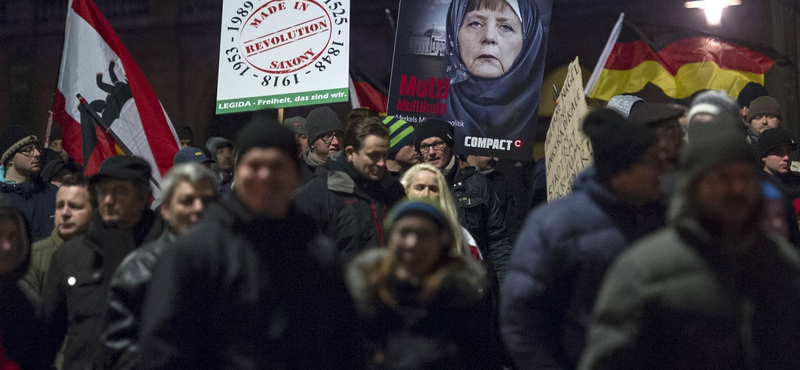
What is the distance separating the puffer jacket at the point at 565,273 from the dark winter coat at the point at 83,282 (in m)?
1.64

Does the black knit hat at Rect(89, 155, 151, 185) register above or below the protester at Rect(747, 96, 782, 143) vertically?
below

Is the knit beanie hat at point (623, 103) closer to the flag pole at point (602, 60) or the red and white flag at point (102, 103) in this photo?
the flag pole at point (602, 60)

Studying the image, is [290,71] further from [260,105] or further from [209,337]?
[209,337]

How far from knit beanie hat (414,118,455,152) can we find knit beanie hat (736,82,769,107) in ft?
9.66

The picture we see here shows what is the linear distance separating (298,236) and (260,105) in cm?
466

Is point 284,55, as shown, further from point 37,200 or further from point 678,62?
point 678,62

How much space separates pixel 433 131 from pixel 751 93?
3174mm

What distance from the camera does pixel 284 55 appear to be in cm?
768

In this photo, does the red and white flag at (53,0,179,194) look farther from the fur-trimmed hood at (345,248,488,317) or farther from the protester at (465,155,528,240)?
the fur-trimmed hood at (345,248,488,317)

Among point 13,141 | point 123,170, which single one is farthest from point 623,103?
point 13,141

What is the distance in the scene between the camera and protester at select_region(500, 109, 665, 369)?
3260 mm

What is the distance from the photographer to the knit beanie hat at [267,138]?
309 centimetres

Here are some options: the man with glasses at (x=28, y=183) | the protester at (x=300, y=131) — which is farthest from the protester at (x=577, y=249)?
the man with glasses at (x=28, y=183)

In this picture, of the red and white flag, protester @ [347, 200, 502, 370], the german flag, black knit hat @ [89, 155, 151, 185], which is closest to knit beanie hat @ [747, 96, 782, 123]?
the german flag
